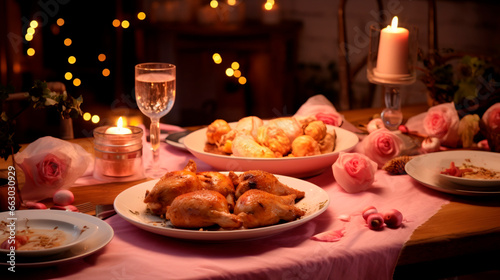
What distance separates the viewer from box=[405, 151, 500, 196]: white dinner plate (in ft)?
4.29

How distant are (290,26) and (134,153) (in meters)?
2.70

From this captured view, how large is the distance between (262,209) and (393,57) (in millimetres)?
829

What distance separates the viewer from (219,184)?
3.74 feet

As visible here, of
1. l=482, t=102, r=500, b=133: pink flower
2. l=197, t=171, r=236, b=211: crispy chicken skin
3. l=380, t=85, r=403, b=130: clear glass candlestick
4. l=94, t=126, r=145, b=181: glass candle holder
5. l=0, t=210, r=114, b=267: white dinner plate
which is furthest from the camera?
l=380, t=85, r=403, b=130: clear glass candlestick

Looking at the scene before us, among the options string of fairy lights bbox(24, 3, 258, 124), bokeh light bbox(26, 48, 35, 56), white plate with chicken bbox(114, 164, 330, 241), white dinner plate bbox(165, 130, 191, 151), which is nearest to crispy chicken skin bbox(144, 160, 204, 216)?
white plate with chicken bbox(114, 164, 330, 241)

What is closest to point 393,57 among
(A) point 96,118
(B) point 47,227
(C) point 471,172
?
(C) point 471,172

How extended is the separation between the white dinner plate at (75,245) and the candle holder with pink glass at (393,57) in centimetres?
96

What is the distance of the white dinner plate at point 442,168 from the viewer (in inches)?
51.4

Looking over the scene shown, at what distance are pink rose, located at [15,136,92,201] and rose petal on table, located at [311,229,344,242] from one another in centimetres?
55

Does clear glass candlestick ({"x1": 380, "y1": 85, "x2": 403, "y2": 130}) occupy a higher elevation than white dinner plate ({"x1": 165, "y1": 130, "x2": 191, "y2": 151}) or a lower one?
higher

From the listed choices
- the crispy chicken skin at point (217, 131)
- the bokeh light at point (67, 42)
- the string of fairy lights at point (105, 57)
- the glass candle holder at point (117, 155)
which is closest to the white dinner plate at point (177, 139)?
the crispy chicken skin at point (217, 131)

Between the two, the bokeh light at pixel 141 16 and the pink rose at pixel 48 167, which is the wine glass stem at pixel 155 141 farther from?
the bokeh light at pixel 141 16

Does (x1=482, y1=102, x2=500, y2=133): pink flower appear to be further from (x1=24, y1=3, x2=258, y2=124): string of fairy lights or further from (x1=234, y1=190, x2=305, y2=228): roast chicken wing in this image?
(x1=24, y1=3, x2=258, y2=124): string of fairy lights

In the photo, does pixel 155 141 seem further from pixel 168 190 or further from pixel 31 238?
pixel 31 238
